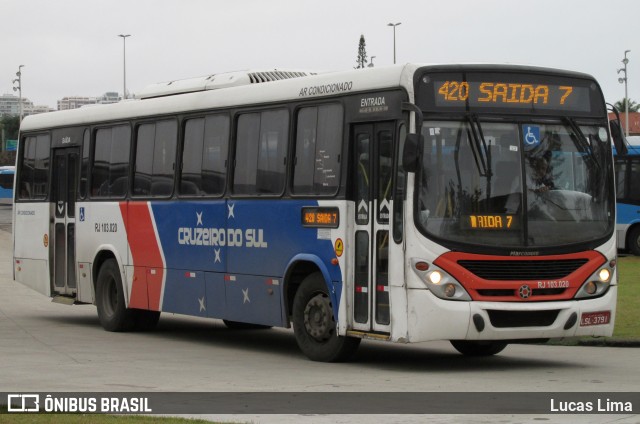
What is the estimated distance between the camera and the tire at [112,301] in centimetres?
2102

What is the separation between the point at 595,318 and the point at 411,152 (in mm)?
2824

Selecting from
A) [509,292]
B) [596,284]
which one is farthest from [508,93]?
[596,284]

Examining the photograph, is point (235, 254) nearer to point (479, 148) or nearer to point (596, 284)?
point (479, 148)

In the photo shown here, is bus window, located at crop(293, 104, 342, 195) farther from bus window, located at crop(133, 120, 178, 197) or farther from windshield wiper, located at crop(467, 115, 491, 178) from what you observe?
bus window, located at crop(133, 120, 178, 197)

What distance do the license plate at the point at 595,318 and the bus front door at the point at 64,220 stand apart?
10.1 metres

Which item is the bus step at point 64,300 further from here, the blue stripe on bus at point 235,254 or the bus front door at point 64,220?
the blue stripe on bus at point 235,254

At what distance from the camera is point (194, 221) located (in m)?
18.7

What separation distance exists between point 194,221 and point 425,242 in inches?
202

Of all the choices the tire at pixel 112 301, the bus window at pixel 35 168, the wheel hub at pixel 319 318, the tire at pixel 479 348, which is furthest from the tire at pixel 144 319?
the tire at pixel 479 348

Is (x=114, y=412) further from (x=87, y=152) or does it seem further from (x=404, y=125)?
(x=87, y=152)

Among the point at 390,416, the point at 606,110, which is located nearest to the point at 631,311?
the point at 606,110

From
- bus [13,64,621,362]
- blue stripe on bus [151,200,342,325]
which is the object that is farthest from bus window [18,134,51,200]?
bus [13,64,621,362]

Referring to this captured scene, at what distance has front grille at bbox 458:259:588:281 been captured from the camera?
47.5 ft

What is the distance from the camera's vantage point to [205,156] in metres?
18.6
